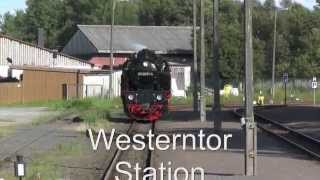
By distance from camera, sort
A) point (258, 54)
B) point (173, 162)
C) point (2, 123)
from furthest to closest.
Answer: point (258, 54) → point (2, 123) → point (173, 162)

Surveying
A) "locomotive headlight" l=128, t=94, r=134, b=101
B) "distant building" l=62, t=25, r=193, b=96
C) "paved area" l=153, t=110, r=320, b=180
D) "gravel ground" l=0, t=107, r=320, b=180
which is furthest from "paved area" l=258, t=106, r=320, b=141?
"distant building" l=62, t=25, r=193, b=96

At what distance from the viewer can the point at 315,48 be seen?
3585 inches

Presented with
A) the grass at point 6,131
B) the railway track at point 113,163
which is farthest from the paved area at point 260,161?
the grass at point 6,131

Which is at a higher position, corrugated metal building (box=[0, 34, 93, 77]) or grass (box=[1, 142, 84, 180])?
corrugated metal building (box=[0, 34, 93, 77])

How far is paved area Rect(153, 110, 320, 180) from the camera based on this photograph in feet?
53.5

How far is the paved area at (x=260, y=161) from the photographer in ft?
53.5

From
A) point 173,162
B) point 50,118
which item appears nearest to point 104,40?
point 50,118

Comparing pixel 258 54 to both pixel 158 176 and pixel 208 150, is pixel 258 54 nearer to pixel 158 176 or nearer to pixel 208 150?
pixel 208 150

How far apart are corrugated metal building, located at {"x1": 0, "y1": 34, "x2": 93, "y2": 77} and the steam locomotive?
2999cm

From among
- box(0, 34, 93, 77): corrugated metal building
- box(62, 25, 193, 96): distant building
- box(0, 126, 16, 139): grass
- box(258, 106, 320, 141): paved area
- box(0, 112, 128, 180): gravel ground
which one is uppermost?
box(62, 25, 193, 96): distant building

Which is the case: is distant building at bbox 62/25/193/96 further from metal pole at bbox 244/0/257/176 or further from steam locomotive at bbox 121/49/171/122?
metal pole at bbox 244/0/257/176

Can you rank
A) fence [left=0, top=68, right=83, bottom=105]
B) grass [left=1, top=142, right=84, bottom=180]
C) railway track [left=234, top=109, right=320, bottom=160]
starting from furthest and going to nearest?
fence [left=0, top=68, right=83, bottom=105], railway track [left=234, top=109, right=320, bottom=160], grass [left=1, top=142, right=84, bottom=180]

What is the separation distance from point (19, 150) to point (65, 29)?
345ft

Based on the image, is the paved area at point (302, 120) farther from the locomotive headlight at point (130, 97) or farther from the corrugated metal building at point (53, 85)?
the corrugated metal building at point (53, 85)
